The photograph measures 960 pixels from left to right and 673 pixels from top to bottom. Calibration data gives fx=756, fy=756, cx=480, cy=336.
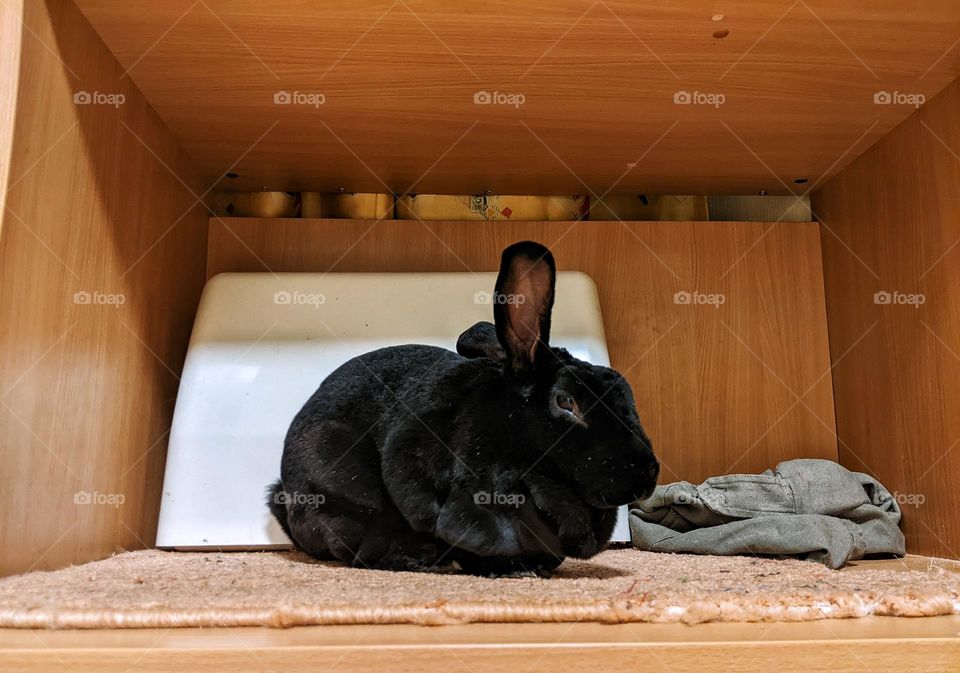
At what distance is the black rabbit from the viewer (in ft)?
2.22

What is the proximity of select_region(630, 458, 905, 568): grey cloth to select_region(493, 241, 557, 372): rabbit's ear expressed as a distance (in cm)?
40

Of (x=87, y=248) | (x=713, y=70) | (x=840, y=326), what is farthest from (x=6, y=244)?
(x=840, y=326)

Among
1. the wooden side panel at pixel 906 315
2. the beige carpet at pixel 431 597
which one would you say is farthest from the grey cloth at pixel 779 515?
the beige carpet at pixel 431 597

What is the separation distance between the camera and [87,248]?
84 cm
